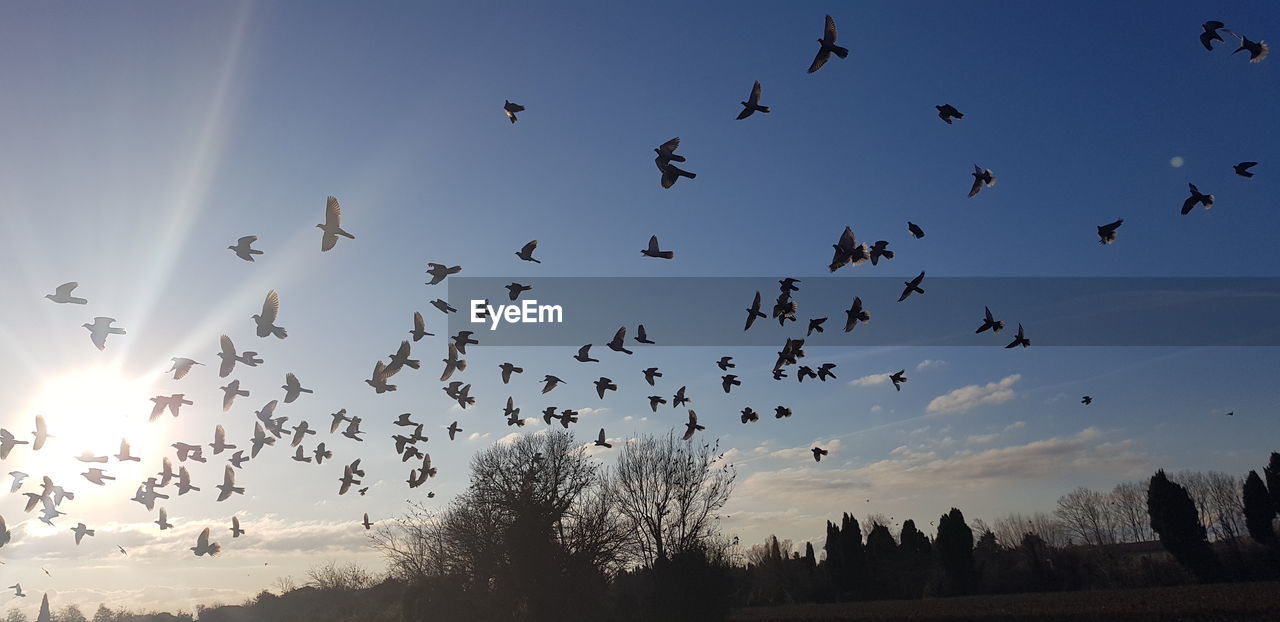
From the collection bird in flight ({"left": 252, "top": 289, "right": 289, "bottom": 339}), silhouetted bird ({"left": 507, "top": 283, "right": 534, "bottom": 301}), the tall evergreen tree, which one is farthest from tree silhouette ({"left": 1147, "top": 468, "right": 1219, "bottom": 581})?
bird in flight ({"left": 252, "top": 289, "right": 289, "bottom": 339})

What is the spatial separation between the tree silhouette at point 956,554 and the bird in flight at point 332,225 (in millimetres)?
59670

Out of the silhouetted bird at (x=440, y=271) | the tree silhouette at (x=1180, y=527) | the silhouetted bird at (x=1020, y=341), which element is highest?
the silhouetted bird at (x=440, y=271)

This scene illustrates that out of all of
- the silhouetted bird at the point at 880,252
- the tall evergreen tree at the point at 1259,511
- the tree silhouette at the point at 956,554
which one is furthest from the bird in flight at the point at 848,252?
the tall evergreen tree at the point at 1259,511

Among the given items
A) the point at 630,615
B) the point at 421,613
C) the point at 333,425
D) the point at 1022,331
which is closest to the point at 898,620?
the point at 630,615

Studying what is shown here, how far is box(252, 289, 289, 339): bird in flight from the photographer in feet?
57.4

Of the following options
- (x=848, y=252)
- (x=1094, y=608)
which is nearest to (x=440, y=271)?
(x=848, y=252)

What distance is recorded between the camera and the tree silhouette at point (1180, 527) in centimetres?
5359

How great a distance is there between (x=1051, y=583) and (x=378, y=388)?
5898cm

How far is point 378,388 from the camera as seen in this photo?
19.8 metres

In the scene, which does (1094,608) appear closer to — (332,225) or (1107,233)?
(1107,233)

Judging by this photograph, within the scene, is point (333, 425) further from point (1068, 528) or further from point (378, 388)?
point (1068, 528)

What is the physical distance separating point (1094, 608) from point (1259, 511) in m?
33.7

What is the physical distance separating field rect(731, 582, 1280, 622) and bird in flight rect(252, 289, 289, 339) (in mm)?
27949

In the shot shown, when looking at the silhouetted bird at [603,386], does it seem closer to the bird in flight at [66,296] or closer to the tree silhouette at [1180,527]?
the bird in flight at [66,296]
